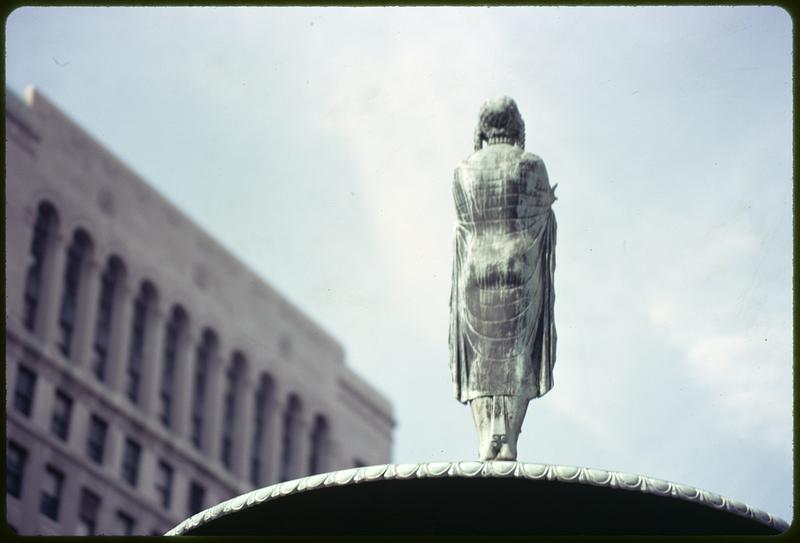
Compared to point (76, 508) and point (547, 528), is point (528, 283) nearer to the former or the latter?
point (547, 528)

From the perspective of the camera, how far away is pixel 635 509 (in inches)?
925

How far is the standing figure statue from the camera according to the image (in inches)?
968

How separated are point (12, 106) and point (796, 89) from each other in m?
75.5

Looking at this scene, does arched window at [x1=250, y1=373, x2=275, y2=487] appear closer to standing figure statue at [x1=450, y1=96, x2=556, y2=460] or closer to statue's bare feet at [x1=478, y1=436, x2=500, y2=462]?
standing figure statue at [x1=450, y1=96, x2=556, y2=460]

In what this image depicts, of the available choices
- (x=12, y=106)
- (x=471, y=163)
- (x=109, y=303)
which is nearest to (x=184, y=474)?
(x=109, y=303)

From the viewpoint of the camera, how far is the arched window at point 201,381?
355 ft

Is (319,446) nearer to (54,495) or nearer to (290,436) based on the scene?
(290,436)

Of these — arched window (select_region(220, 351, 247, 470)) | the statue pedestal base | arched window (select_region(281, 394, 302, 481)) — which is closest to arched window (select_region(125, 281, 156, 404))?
arched window (select_region(220, 351, 247, 470))

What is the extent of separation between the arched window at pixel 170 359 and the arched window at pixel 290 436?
796cm

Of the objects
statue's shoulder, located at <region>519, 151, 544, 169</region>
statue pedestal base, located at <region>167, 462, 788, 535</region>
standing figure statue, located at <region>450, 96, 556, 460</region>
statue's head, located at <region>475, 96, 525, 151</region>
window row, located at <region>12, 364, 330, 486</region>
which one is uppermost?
window row, located at <region>12, 364, 330, 486</region>

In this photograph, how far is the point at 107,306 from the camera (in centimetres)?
10444

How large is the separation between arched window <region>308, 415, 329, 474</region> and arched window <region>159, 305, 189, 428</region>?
384 inches

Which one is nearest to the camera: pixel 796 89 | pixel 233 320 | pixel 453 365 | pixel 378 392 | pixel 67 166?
pixel 796 89

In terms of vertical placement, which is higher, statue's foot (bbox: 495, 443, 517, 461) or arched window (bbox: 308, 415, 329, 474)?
arched window (bbox: 308, 415, 329, 474)
